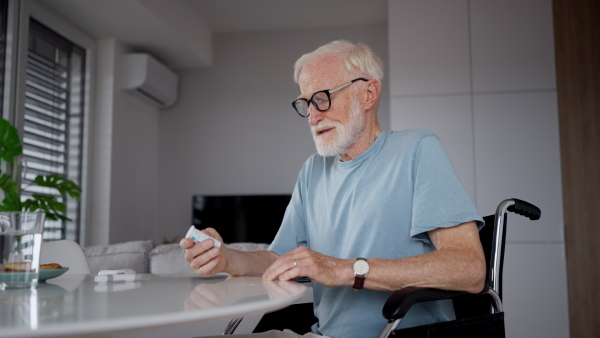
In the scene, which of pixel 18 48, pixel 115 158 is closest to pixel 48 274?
pixel 18 48

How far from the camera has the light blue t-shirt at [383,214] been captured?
1.30m

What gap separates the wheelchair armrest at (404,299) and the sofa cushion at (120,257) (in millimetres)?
1492

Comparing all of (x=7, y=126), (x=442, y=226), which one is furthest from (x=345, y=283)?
(x=7, y=126)

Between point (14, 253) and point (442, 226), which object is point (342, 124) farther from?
point (14, 253)

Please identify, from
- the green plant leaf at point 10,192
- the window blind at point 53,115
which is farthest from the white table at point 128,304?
the window blind at point 53,115

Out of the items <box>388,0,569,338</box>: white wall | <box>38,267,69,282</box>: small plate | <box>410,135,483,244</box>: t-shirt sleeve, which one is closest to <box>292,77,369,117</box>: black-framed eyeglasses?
<box>410,135,483,244</box>: t-shirt sleeve

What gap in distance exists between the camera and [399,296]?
3.54ft

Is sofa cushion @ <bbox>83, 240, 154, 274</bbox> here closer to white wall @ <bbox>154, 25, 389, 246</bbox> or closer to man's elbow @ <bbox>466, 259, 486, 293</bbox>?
man's elbow @ <bbox>466, 259, 486, 293</bbox>

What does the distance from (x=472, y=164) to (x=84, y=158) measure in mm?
3247

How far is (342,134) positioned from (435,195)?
350 mm

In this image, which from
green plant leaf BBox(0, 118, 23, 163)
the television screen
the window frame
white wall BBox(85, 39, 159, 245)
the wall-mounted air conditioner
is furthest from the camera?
the television screen

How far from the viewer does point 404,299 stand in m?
1.06

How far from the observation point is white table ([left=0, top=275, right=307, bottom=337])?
64 centimetres

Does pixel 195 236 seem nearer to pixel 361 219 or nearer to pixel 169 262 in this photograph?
pixel 361 219
